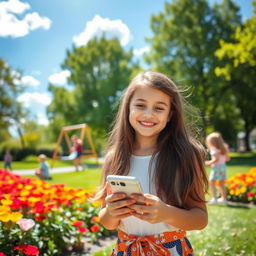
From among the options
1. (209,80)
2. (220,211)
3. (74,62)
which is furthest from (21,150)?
(220,211)

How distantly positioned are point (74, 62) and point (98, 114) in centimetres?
688

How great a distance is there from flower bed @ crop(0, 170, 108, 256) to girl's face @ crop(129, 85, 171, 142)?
1.30 m

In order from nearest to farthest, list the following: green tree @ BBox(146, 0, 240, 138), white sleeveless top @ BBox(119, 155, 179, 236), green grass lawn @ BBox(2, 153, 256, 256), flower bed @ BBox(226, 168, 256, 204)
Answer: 1. white sleeveless top @ BBox(119, 155, 179, 236)
2. green grass lawn @ BBox(2, 153, 256, 256)
3. flower bed @ BBox(226, 168, 256, 204)
4. green tree @ BBox(146, 0, 240, 138)

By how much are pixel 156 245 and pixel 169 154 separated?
20.9 inches

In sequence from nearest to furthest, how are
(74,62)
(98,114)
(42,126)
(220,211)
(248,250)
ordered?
1. (248,250)
2. (220,211)
3. (98,114)
4. (74,62)
5. (42,126)

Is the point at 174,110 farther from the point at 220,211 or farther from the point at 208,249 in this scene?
the point at 220,211

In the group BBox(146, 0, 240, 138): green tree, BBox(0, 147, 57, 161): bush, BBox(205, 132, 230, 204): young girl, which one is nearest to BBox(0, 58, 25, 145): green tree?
BBox(0, 147, 57, 161): bush

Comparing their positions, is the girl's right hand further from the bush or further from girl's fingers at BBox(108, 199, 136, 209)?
the bush

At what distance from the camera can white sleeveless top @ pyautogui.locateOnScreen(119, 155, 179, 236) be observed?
5.32 ft

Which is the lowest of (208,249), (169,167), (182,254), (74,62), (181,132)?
(208,249)

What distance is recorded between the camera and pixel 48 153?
98.8 ft

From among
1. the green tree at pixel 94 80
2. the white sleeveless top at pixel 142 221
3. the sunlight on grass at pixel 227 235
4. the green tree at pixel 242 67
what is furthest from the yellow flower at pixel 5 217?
the green tree at pixel 94 80

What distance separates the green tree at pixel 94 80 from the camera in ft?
90.5

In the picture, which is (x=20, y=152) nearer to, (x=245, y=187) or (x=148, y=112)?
(x=245, y=187)
